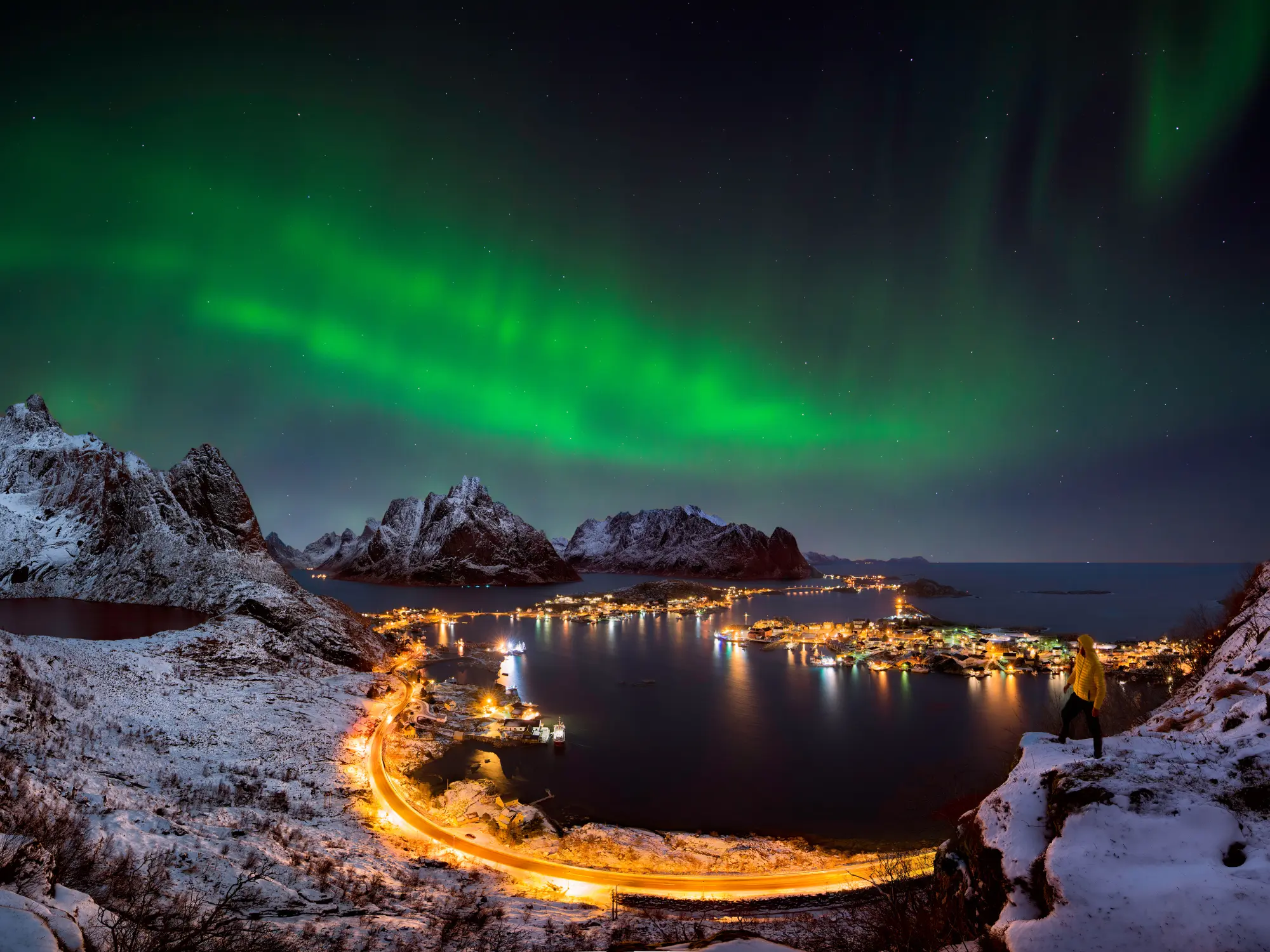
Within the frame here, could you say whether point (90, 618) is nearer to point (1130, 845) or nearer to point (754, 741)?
point (754, 741)

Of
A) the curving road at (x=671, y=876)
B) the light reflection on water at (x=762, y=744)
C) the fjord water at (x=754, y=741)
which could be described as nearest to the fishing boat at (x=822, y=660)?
the fjord water at (x=754, y=741)

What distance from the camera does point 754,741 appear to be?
47812 mm

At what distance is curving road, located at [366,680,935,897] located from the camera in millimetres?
23016

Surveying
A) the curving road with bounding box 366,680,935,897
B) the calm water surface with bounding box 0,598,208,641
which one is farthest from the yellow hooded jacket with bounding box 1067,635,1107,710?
the calm water surface with bounding box 0,598,208,641

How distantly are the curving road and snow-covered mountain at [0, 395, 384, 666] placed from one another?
29.8m

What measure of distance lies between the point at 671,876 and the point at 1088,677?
2080 centimetres

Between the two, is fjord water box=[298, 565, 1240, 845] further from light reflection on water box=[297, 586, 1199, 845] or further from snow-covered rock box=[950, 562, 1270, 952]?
snow-covered rock box=[950, 562, 1270, 952]

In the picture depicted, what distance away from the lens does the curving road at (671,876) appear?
75.5ft

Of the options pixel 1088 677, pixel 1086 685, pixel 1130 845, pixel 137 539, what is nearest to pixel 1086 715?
pixel 1086 685

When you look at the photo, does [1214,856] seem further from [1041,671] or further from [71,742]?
[1041,671]

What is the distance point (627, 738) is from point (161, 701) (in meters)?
32.2

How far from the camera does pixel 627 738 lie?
4678 centimetres

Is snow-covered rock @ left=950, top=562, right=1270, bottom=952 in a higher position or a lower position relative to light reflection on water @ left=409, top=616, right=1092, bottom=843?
higher

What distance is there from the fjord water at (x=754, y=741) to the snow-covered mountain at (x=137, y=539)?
74.0 ft
